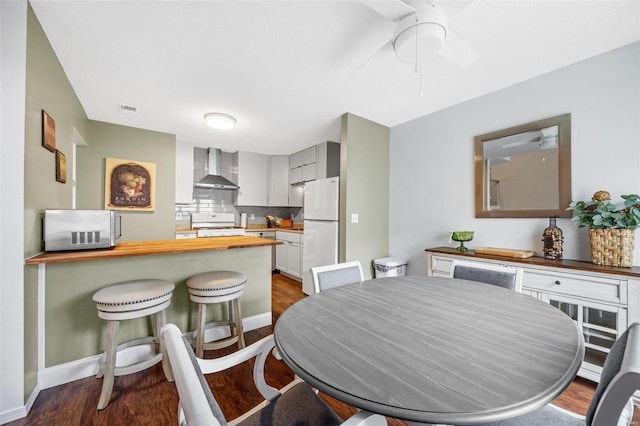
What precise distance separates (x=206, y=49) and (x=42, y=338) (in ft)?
7.47

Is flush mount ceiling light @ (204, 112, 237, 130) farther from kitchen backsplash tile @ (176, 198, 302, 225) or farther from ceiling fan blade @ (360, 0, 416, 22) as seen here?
ceiling fan blade @ (360, 0, 416, 22)

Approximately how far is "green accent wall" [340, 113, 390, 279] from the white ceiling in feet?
0.98

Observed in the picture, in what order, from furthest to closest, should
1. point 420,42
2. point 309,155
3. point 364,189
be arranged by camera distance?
point 309,155
point 364,189
point 420,42

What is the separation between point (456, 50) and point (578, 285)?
1.82m

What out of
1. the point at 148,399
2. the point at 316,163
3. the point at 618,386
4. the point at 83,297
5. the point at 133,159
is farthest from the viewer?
the point at 316,163

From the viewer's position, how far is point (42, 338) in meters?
1.65

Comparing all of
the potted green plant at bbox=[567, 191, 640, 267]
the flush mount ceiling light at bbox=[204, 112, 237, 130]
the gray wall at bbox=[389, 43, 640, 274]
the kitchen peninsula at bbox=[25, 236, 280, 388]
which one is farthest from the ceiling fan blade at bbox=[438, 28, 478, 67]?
the flush mount ceiling light at bbox=[204, 112, 237, 130]

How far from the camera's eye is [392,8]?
1331mm

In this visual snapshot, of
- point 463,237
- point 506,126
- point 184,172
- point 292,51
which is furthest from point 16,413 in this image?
point 506,126

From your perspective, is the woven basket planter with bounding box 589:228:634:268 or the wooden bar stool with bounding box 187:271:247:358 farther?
the wooden bar stool with bounding box 187:271:247:358

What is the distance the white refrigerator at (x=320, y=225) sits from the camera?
3.22 metres

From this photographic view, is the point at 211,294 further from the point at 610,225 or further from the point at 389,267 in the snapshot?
the point at 610,225

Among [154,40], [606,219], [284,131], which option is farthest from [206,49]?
[606,219]

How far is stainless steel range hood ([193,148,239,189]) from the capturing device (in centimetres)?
451
